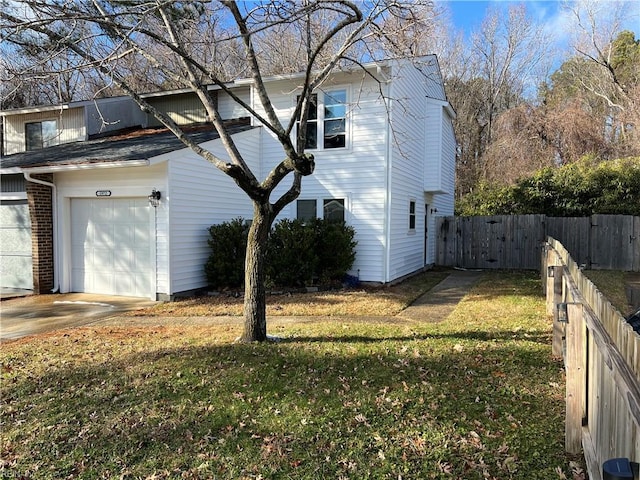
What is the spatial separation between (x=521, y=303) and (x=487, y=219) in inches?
304

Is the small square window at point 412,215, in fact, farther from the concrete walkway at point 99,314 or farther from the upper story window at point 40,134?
the upper story window at point 40,134

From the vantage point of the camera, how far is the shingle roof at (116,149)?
992cm

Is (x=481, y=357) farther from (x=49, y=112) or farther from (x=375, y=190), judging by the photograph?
(x=49, y=112)

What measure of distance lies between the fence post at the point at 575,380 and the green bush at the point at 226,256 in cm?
808

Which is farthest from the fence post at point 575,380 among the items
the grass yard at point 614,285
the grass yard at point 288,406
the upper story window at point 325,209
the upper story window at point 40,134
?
the upper story window at point 40,134

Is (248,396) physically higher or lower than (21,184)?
lower

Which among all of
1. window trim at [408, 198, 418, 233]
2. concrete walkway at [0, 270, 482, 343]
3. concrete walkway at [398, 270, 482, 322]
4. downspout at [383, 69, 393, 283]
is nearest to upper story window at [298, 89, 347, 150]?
downspout at [383, 69, 393, 283]

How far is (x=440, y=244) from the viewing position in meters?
17.0

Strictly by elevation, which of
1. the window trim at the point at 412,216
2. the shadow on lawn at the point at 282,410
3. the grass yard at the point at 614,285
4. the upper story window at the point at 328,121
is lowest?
the shadow on lawn at the point at 282,410

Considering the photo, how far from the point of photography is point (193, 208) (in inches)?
411

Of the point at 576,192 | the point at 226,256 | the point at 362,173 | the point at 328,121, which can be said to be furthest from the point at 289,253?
the point at 576,192

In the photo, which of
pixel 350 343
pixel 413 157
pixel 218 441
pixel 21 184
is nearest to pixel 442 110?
pixel 413 157

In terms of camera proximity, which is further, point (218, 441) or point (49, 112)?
point (49, 112)

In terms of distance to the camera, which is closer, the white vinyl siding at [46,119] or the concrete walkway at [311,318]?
the concrete walkway at [311,318]
